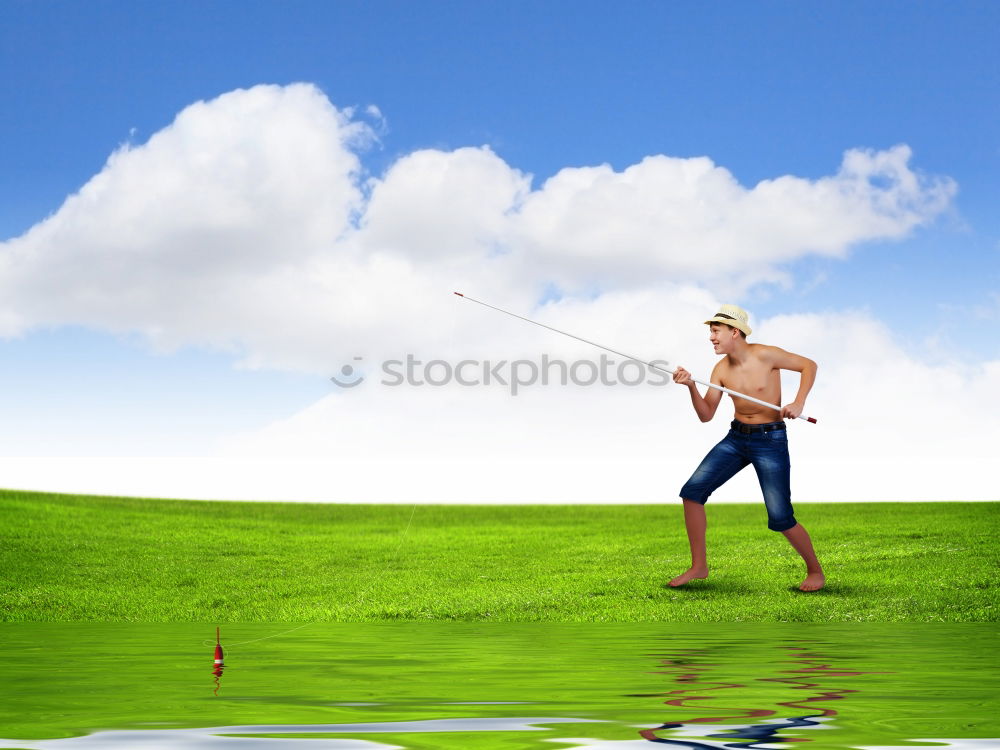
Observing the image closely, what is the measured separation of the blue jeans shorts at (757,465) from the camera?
11.3 metres

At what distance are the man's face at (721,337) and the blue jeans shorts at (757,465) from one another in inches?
30.7

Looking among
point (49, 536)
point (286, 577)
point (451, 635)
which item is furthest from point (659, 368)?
point (49, 536)

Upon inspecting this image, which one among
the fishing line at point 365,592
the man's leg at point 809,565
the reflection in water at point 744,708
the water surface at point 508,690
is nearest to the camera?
the reflection in water at point 744,708

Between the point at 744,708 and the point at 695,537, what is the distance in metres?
6.83

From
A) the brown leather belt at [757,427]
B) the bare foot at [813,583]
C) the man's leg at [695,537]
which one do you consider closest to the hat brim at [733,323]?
the brown leather belt at [757,427]

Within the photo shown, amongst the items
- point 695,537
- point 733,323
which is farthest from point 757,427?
point 695,537

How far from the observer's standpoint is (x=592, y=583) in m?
13.4

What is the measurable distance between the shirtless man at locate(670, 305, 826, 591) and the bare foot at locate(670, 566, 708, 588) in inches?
40.3

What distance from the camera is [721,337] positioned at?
11406 millimetres

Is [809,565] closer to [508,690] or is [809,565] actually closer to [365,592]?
[365,592]

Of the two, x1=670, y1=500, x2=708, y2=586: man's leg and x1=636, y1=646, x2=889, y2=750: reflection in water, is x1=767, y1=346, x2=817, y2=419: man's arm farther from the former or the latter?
x1=636, y1=646, x2=889, y2=750: reflection in water

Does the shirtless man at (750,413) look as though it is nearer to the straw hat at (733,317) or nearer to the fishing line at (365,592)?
the straw hat at (733,317)

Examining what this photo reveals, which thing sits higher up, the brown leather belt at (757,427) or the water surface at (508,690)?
the brown leather belt at (757,427)

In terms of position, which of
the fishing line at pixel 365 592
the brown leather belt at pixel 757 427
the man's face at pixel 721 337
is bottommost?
the fishing line at pixel 365 592
